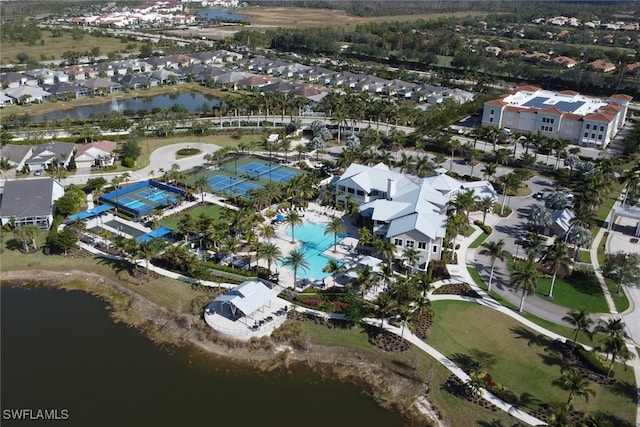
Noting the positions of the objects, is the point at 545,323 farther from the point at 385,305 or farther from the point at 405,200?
the point at 405,200

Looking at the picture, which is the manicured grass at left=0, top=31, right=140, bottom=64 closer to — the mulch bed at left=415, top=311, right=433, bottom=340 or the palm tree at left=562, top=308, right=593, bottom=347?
the mulch bed at left=415, top=311, right=433, bottom=340

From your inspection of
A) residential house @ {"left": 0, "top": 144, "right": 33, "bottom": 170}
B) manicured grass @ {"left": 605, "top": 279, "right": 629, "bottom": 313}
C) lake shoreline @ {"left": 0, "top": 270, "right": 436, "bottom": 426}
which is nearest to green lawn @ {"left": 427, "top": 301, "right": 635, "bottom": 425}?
lake shoreline @ {"left": 0, "top": 270, "right": 436, "bottom": 426}

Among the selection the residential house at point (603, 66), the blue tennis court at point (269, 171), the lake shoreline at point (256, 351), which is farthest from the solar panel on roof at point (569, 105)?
the lake shoreline at point (256, 351)

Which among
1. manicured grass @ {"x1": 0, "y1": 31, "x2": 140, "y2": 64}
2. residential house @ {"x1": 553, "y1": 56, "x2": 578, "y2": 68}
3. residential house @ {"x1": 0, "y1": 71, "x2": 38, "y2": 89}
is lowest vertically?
residential house @ {"x1": 0, "y1": 71, "x2": 38, "y2": 89}

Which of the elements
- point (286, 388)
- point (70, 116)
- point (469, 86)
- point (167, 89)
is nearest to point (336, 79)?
point (469, 86)

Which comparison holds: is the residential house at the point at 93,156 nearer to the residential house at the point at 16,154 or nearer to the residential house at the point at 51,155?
the residential house at the point at 51,155

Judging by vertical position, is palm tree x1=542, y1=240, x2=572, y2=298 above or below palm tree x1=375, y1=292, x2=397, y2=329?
above

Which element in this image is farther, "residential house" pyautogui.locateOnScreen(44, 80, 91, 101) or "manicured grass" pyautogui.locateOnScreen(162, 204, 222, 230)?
"residential house" pyautogui.locateOnScreen(44, 80, 91, 101)
